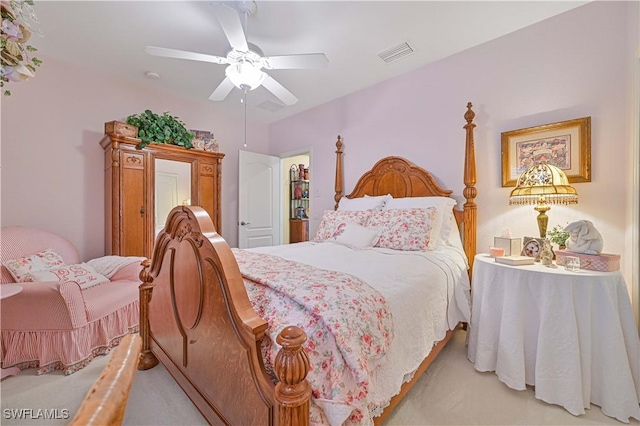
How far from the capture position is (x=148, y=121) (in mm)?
2939

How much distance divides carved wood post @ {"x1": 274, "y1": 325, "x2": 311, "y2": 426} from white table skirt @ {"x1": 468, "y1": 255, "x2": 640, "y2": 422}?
5.02ft

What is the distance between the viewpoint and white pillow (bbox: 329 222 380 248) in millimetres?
2404

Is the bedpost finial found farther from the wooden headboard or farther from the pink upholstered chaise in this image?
the pink upholstered chaise

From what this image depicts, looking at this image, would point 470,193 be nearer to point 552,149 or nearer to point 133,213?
point 552,149

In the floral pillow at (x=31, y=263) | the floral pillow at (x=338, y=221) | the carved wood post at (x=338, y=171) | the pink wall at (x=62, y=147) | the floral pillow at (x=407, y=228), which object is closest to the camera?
the floral pillow at (x=31, y=263)

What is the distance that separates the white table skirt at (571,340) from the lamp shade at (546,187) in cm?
52

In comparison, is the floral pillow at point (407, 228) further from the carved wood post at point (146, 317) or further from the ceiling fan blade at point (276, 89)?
the carved wood post at point (146, 317)

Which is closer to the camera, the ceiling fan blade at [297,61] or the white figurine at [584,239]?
the white figurine at [584,239]

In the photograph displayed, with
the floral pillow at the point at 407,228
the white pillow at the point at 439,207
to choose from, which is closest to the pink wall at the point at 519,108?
the white pillow at the point at 439,207

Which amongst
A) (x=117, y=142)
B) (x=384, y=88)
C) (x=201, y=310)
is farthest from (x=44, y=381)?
(x=384, y=88)

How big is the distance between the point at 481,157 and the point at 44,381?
371 centimetres

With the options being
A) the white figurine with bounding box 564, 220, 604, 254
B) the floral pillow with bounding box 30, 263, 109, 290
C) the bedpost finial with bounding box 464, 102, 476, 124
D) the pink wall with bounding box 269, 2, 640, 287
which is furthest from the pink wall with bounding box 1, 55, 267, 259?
the white figurine with bounding box 564, 220, 604, 254

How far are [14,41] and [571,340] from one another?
283 cm

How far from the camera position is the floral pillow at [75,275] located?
2.12 meters
